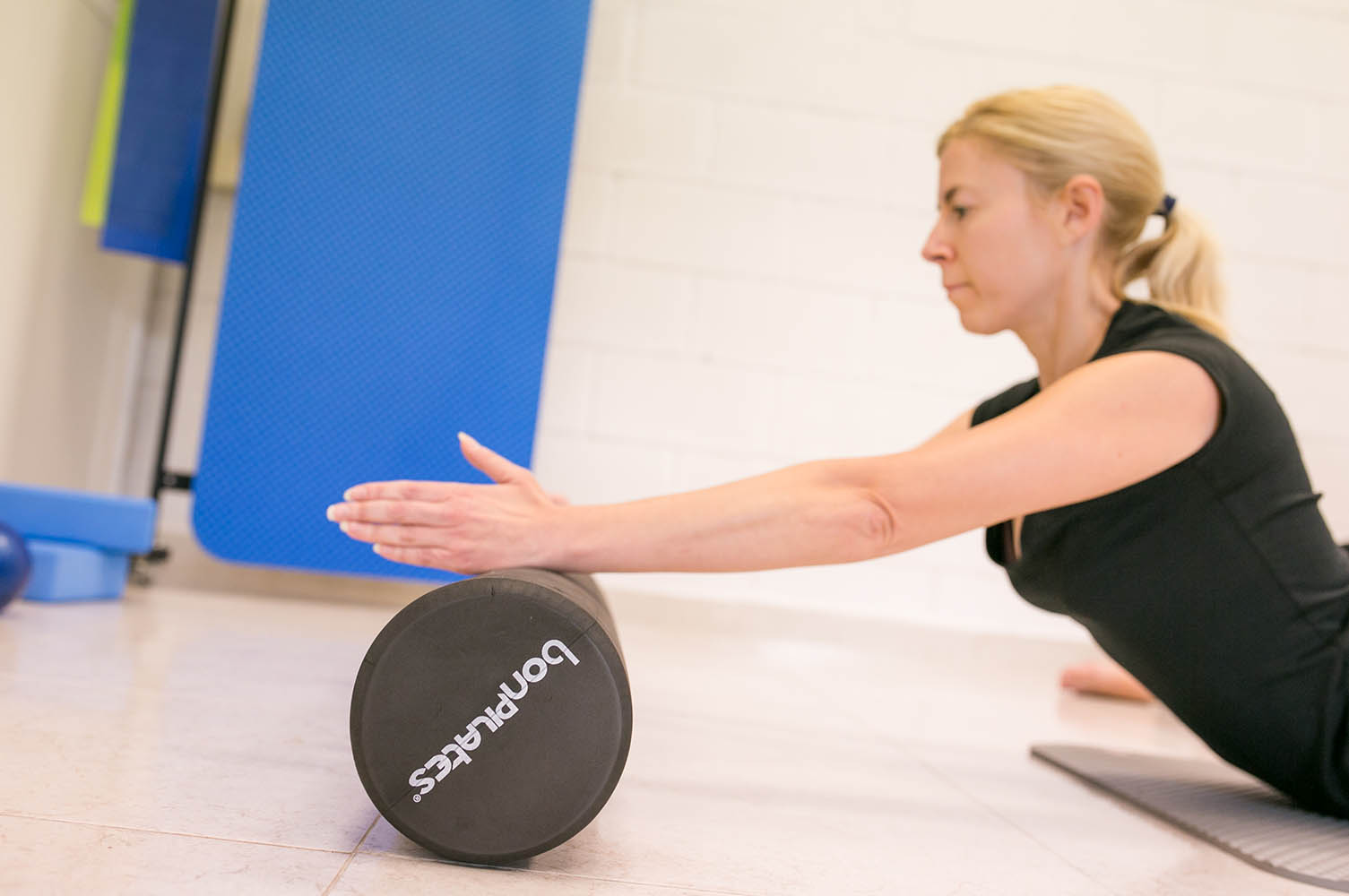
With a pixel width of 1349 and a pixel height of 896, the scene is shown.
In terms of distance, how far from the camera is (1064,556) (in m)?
1.39

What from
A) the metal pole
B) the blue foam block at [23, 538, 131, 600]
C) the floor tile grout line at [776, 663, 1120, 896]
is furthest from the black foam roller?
the metal pole

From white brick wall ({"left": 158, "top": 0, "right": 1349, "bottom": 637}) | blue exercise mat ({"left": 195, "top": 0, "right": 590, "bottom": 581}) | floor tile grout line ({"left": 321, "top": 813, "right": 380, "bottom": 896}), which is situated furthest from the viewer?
white brick wall ({"left": 158, "top": 0, "right": 1349, "bottom": 637})

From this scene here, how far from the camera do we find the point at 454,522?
105 centimetres

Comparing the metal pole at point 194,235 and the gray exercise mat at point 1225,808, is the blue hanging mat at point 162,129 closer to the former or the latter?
the metal pole at point 194,235

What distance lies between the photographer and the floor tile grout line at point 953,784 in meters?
1.10

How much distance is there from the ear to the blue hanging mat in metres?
1.94

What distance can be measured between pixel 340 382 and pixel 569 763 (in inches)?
72.3

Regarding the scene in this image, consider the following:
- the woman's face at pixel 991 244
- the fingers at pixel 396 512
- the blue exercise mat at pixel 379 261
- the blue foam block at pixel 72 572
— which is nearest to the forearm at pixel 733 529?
the fingers at pixel 396 512

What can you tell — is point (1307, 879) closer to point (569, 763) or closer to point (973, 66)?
point (569, 763)

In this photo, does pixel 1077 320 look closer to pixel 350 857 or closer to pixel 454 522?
pixel 454 522

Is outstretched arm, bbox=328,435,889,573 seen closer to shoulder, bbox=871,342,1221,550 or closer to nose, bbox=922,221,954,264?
shoulder, bbox=871,342,1221,550

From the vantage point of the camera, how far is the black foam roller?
0.84m

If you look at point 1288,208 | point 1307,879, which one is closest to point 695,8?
point 1288,208

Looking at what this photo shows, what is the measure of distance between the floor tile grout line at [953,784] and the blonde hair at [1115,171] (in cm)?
65
